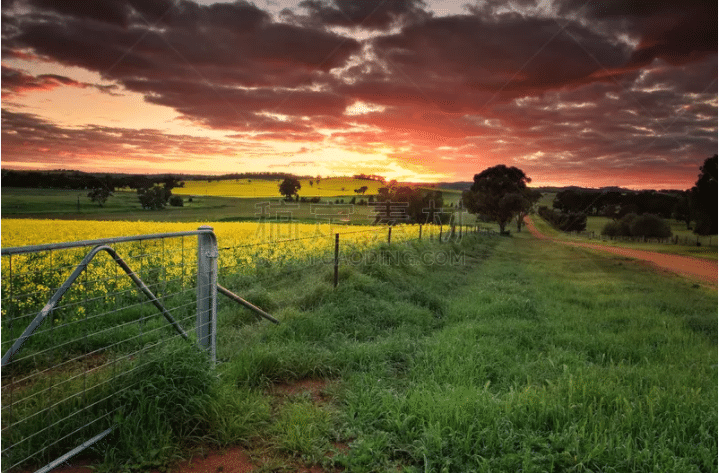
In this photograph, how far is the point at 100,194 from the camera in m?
47.0

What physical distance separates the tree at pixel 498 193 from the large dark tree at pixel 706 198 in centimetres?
2120

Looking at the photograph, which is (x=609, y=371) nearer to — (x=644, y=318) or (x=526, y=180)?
(x=644, y=318)

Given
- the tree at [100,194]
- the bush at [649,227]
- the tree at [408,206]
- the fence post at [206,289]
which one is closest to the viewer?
the fence post at [206,289]

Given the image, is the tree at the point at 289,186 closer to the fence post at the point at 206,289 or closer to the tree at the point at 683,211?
the fence post at the point at 206,289

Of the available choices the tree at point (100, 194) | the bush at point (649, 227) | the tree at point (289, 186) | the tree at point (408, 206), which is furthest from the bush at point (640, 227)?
the tree at point (100, 194)

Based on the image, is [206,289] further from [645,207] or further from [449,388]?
[645,207]

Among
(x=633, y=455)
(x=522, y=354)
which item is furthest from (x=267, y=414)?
(x=522, y=354)

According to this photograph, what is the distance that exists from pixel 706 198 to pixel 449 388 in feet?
134

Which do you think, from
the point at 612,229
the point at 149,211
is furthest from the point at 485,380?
the point at 612,229

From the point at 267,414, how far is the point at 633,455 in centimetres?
326

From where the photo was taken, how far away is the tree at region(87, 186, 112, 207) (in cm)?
4625

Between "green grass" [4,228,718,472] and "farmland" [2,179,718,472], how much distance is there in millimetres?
21

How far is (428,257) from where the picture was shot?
52.1ft

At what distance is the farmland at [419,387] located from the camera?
3396 millimetres
